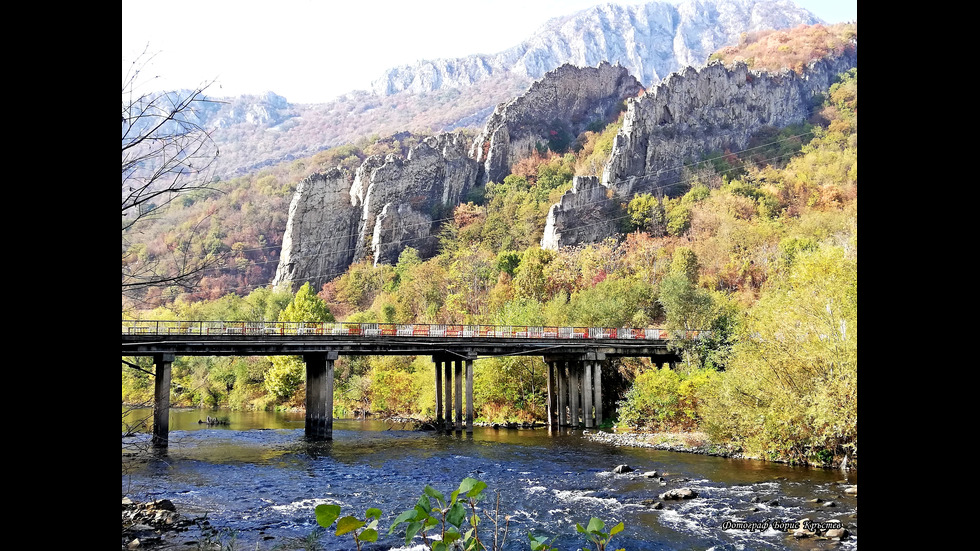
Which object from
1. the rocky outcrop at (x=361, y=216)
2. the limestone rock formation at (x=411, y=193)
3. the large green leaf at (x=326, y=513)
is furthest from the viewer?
the rocky outcrop at (x=361, y=216)

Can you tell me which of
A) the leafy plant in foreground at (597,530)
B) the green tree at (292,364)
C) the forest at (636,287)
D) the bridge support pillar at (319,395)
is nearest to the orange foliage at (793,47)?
the forest at (636,287)

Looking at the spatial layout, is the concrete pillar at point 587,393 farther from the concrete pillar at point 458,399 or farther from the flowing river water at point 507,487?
the concrete pillar at point 458,399

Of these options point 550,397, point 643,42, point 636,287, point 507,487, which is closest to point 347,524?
point 507,487

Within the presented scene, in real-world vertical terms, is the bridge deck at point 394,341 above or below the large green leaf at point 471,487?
below

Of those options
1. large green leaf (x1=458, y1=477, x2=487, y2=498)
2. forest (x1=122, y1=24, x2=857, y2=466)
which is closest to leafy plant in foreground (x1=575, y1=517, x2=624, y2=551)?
large green leaf (x1=458, y1=477, x2=487, y2=498)

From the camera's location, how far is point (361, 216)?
8844 centimetres

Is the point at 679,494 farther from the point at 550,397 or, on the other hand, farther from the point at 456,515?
the point at 550,397

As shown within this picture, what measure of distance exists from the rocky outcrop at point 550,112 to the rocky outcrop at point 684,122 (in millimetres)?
19795

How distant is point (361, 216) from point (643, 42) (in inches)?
5107

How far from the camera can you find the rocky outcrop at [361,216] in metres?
85.5

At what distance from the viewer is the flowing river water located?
1291 cm
